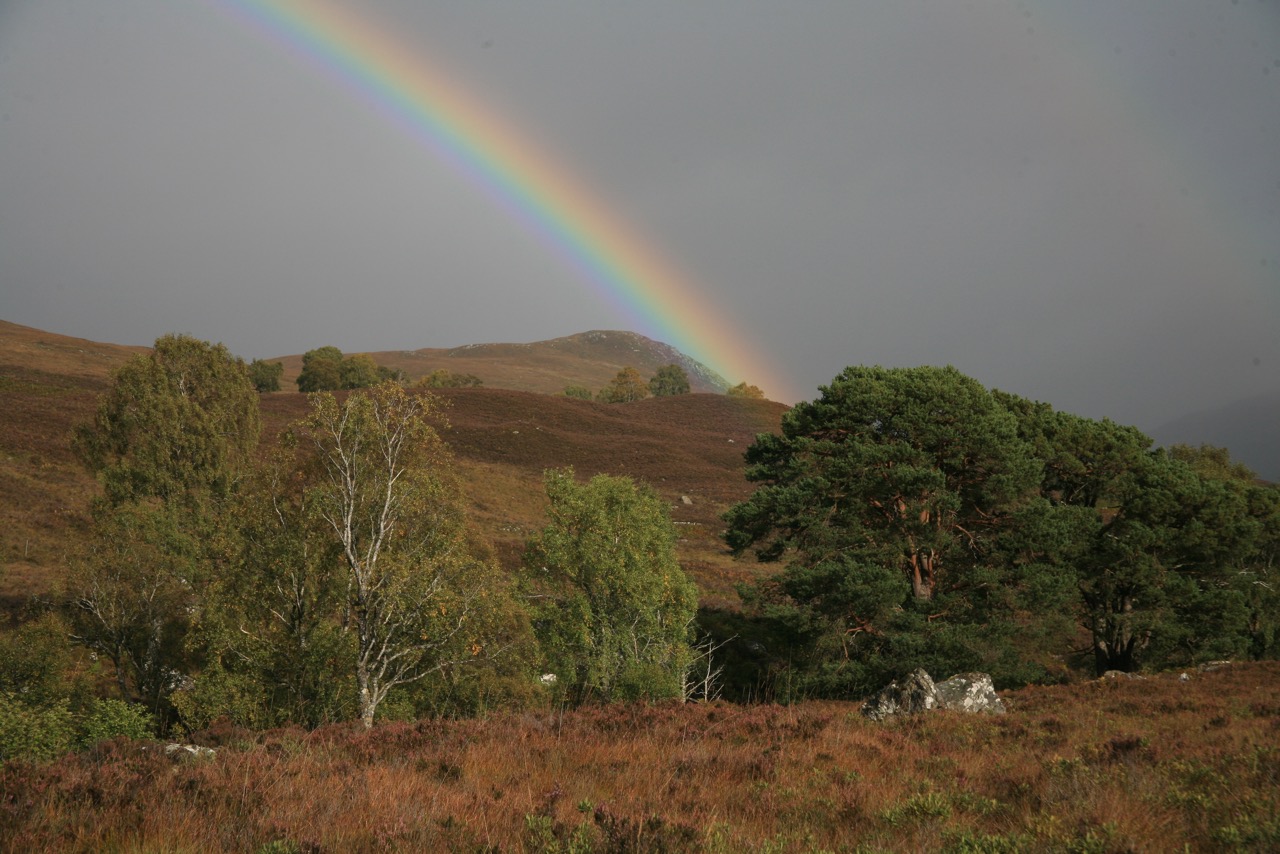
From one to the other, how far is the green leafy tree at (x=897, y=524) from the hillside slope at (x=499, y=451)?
1334 cm

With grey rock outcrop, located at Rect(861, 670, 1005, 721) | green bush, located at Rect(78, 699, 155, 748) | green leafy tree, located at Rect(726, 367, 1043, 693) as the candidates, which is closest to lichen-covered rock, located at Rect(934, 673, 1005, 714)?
grey rock outcrop, located at Rect(861, 670, 1005, 721)

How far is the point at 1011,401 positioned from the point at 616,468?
4680cm

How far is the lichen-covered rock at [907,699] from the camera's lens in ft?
51.7

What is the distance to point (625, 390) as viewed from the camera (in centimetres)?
15462

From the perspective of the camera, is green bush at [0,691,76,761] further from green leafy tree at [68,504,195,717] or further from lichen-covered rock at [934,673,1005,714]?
lichen-covered rock at [934,673,1005,714]

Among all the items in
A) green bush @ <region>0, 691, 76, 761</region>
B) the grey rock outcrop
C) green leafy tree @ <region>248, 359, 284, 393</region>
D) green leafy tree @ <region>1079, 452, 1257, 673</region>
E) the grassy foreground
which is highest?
green leafy tree @ <region>248, 359, 284, 393</region>

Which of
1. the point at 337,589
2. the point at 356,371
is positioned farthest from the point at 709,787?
the point at 356,371

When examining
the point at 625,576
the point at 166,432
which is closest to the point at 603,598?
the point at 625,576

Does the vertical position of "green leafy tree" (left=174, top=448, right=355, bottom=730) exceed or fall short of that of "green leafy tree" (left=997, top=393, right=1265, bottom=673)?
it falls short

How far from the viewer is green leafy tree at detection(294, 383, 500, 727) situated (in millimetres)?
19375

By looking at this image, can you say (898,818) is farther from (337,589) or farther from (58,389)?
(58,389)

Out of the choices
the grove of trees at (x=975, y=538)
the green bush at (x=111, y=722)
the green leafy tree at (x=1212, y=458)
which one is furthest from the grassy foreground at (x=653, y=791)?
the green leafy tree at (x=1212, y=458)

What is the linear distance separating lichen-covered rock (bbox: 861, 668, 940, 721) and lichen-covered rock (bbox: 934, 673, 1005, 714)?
0.33m

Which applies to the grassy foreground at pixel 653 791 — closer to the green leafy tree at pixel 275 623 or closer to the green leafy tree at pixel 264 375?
the green leafy tree at pixel 275 623
